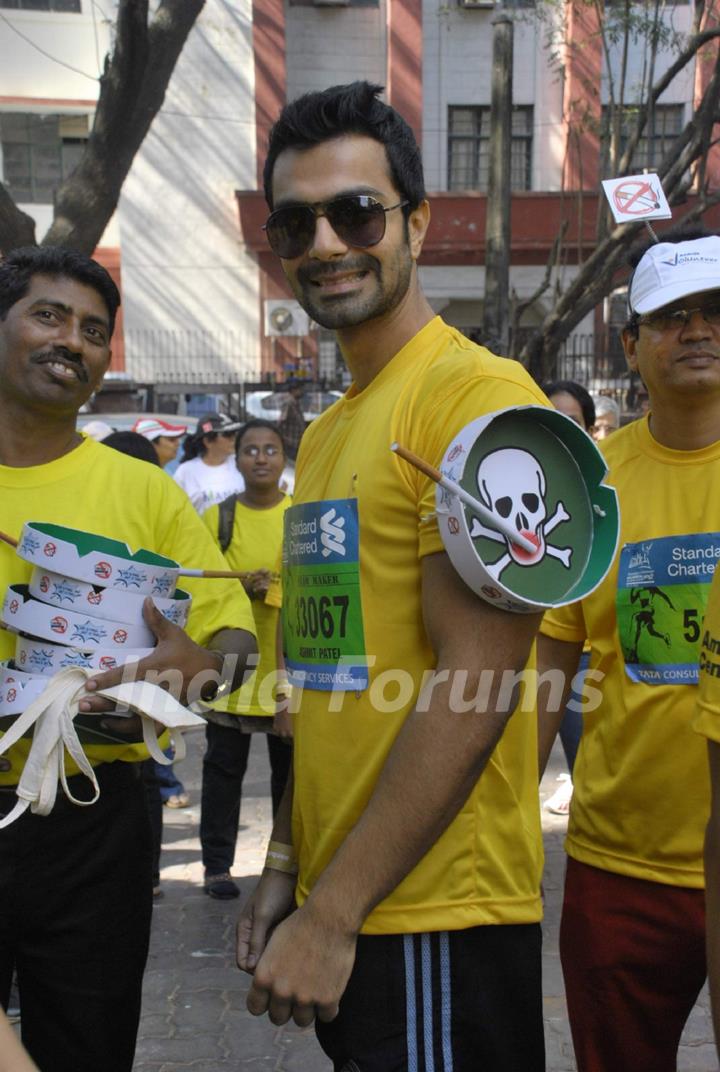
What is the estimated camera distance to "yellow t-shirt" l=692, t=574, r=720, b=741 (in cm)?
175

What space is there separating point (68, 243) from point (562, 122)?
17987 millimetres

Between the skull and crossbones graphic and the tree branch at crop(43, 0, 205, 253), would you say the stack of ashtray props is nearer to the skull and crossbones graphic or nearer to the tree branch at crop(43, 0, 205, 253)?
the skull and crossbones graphic

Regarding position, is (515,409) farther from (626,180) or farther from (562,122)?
(562,122)

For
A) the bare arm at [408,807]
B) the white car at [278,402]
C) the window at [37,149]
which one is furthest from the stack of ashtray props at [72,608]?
the window at [37,149]

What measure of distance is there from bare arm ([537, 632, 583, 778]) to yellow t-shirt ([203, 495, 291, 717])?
235 cm

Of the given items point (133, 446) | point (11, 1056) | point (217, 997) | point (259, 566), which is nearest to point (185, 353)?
point (133, 446)

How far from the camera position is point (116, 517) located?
9.14 ft

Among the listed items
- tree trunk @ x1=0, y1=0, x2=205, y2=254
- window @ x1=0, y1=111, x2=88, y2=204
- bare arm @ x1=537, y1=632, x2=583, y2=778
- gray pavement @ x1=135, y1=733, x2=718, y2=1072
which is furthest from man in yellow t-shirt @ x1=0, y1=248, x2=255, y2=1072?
window @ x1=0, y1=111, x2=88, y2=204

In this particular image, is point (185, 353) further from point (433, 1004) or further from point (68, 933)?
point (433, 1004)

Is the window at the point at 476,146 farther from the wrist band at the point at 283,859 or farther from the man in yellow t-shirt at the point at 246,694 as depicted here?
the wrist band at the point at 283,859

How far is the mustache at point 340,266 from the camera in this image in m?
2.08

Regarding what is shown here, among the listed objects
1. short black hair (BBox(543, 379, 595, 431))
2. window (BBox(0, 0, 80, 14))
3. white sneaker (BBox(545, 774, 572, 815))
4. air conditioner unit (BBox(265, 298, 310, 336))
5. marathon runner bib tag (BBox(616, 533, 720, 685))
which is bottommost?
white sneaker (BBox(545, 774, 572, 815))

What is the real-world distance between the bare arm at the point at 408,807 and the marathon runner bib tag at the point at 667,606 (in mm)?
962

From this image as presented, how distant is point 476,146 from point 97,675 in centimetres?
2485
